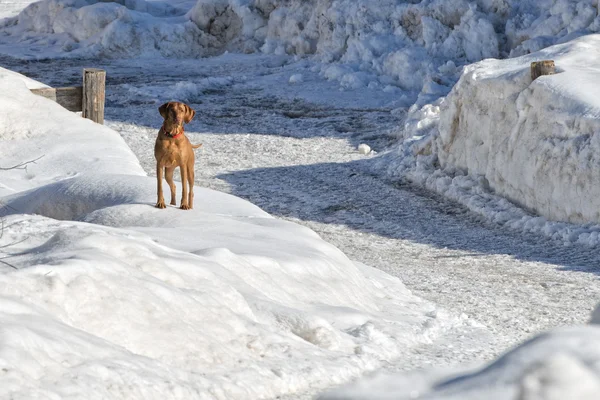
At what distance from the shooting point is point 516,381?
180cm

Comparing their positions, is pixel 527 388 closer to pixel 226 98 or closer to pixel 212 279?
pixel 212 279

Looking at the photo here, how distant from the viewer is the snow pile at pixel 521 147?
940 cm

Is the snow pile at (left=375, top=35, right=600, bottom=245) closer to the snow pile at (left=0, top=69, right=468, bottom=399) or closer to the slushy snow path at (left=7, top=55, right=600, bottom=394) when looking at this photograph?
the slushy snow path at (left=7, top=55, right=600, bottom=394)

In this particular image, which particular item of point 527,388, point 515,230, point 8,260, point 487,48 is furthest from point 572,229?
point 487,48

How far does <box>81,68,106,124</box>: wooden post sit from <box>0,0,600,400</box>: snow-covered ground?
46cm

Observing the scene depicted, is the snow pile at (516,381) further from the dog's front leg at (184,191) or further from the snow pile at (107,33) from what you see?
the snow pile at (107,33)

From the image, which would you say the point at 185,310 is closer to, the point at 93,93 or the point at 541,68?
the point at 93,93

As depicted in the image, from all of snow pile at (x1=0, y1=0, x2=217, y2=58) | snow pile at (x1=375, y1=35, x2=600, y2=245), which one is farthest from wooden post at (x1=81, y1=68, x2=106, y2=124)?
snow pile at (x1=0, y1=0, x2=217, y2=58)

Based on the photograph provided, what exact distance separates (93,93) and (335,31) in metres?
10.3

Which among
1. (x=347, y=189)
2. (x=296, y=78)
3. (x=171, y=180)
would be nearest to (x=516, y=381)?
(x=171, y=180)

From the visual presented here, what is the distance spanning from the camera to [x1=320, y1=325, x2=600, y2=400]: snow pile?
1764 millimetres

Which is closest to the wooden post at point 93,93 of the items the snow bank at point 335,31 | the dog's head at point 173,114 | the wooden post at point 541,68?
the dog's head at point 173,114

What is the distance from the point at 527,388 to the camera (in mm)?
1779

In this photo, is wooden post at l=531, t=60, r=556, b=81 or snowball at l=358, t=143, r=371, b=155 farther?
snowball at l=358, t=143, r=371, b=155
